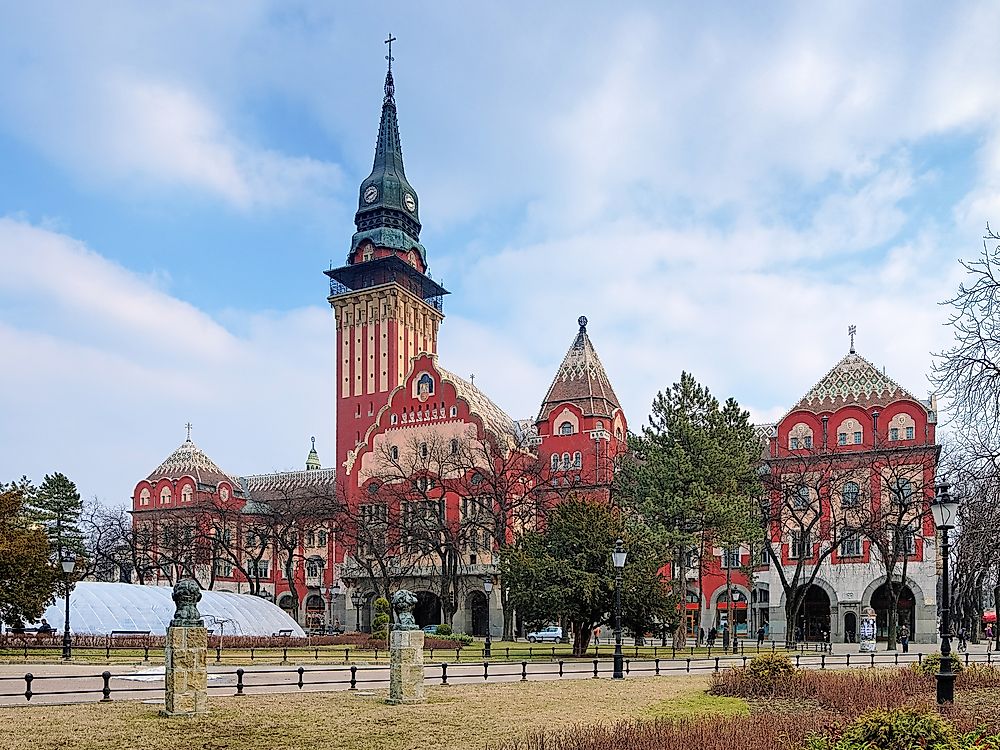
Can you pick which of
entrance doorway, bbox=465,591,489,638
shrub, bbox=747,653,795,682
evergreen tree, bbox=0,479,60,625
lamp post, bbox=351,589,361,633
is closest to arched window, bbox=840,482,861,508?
entrance doorway, bbox=465,591,489,638

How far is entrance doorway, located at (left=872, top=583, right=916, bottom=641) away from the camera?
59.0 meters

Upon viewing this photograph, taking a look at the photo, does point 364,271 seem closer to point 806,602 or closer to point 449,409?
point 449,409

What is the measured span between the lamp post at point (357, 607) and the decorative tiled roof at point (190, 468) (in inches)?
887

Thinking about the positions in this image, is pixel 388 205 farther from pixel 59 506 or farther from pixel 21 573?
pixel 21 573

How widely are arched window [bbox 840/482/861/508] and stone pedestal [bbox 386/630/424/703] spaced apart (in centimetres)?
4013

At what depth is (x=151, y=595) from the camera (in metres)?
47.4

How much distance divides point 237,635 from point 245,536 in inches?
1280

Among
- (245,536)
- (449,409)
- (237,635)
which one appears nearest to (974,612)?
(449,409)

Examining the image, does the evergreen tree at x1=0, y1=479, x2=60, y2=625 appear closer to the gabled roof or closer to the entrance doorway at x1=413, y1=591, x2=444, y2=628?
the entrance doorway at x1=413, y1=591, x2=444, y2=628

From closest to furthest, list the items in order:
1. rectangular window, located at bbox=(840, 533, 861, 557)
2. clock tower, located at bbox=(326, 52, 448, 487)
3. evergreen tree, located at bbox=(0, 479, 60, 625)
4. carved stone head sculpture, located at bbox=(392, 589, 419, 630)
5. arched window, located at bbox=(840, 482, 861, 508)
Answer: carved stone head sculpture, located at bbox=(392, 589, 419, 630) < evergreen tree, located at bbox=(0, 479, 60, 625) < arched window, located at bbox=(840, 482, 861, 508) < rectangular window, located at bbox=(840, 533, 861, 557) < clock tower, located at bbox=(326, 52, 448, 487)

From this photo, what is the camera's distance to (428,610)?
231ft

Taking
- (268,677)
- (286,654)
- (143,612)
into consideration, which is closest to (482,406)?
(143,612)

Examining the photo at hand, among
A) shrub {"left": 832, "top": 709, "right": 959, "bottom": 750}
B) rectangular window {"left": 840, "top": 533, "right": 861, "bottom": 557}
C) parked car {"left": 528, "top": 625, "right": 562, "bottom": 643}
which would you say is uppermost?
shrub {"left": 832, "top": 709, "right": 959, "bottom": 750}

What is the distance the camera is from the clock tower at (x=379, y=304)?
80250 mm
